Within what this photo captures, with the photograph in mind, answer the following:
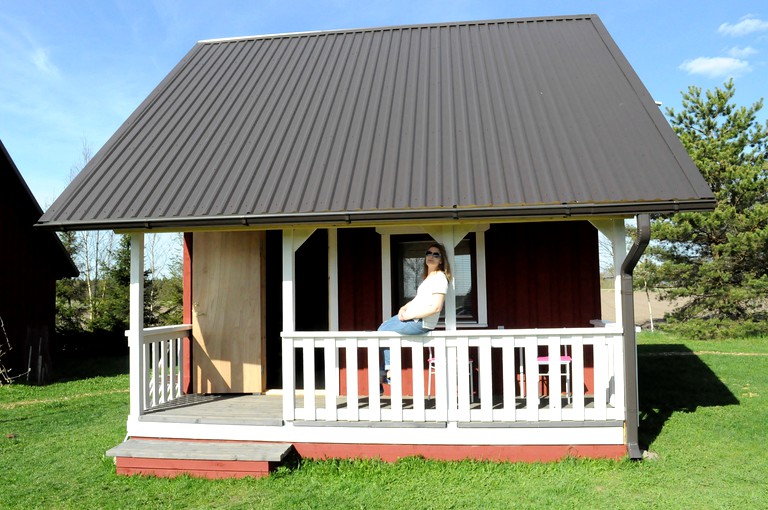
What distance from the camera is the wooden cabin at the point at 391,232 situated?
572 cm

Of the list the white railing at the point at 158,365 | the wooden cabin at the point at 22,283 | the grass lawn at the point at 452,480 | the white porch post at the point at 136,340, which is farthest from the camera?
the wooden cabin at the point at 22,283

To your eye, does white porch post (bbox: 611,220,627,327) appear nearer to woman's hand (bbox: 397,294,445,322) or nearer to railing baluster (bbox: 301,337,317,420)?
woman's hand (bbox: 397,294,445,322)

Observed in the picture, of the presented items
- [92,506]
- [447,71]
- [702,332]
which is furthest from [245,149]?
[702,332]

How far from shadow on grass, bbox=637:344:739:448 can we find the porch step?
3.87 metres

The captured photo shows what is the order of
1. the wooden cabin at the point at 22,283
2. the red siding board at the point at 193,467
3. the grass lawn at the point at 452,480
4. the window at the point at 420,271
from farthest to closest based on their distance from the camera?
the wooden cabin at the point at 22,283 < the window at the point at 420,271 < the red siding board at the point at 193,467 < the grass lawn at the point at 452,480

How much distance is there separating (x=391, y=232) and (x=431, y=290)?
5.74 feet

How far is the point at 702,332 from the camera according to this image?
1672cm

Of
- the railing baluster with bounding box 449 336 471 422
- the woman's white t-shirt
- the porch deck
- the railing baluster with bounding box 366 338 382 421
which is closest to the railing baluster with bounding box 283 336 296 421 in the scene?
the porch deck

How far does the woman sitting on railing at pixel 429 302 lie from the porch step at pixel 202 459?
1.72 meters

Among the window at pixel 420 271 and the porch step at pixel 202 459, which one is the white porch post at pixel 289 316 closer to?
the porch step at pixel 202 459

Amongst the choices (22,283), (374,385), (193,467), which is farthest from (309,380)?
(22,283)

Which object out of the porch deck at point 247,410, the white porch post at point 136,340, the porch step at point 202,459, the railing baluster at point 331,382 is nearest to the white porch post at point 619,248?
the porch deck at point 247,410

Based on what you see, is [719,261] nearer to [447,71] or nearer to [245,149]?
[447,71]

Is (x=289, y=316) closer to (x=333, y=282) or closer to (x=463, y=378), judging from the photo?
(x=333, y=282)
